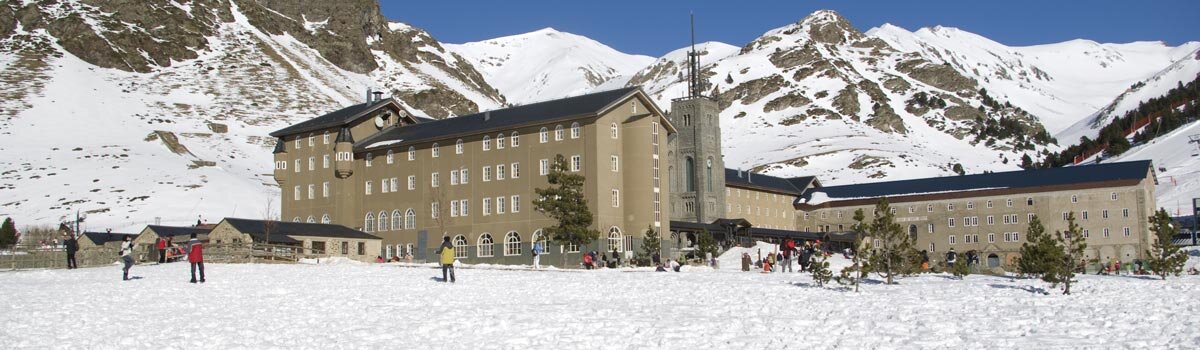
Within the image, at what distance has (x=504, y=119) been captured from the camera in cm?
7650

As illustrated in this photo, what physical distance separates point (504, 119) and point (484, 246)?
27.7 ft

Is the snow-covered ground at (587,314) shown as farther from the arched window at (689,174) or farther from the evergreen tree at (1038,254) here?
the arched window at (689,174)

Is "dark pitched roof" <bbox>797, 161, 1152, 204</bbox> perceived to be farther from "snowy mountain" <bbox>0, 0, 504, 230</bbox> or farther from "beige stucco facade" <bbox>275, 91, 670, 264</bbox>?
"snowy mountain" <bbox>0, 0, 504, 230</bbox>

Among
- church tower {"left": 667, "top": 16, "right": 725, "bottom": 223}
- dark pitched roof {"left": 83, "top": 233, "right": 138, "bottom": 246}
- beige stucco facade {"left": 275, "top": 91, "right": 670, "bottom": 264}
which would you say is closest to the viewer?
dark pitched roof {"left": 83, "top": 233, "right": 138, "bottom": 246}

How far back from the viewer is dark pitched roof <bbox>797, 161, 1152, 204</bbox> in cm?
10012

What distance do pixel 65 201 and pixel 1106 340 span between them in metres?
99.9

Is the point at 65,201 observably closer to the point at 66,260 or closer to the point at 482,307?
the point at 66,260

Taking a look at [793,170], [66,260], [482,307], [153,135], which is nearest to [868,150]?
[793,170]

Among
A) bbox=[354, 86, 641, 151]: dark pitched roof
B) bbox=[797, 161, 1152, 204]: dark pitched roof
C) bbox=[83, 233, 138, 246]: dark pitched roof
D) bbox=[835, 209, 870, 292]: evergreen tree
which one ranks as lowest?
bbox=[835, 209, 870, 292]: evergreen tree

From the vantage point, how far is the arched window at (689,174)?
342 ft

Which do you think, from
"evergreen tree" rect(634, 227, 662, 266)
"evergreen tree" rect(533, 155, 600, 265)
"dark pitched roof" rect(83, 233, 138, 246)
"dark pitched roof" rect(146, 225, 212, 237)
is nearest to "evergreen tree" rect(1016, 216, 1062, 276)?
"evergreen tree" rect(533, 155, 600, 265)

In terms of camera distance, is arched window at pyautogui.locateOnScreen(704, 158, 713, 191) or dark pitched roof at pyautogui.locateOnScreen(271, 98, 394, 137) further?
arched window at pyautogui.locateOnScreen(704, 158, 713, 191)

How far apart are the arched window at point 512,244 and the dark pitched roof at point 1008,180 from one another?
172 feet

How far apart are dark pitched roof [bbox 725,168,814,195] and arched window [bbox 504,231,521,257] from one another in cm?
4022
